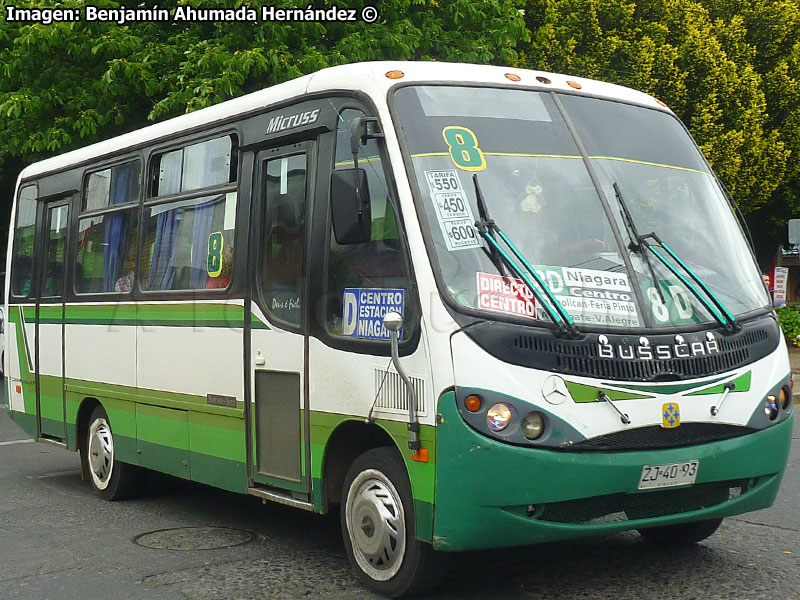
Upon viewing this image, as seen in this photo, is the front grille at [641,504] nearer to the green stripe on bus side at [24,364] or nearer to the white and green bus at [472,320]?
the white and green bus at [472,320]

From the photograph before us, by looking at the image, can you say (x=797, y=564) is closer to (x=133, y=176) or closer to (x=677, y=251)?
(x=677, y=251)

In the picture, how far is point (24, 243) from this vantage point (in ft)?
36.1

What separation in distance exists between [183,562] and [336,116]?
2.71 meters

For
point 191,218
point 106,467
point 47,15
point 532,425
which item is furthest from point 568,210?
point 47,15

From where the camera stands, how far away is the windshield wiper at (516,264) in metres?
5.55

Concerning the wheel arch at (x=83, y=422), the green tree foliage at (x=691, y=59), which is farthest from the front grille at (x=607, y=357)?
the green tree foliage at (x=691, y=59)

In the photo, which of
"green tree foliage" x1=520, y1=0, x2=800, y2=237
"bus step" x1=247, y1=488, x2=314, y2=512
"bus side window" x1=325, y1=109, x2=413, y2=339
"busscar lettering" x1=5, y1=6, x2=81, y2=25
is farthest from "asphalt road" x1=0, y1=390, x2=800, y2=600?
"green tree foliage" x1=520, y1=0, x2=800, y2=237

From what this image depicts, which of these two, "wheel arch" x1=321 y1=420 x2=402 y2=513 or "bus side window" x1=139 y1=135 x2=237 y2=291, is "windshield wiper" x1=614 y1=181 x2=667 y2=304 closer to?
"wheel arch" x1=321 y1=420 x2=402 y2=513

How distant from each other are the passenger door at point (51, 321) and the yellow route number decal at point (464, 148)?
16.5 ft

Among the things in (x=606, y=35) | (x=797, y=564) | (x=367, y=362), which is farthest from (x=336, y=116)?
(x=606, y=35)

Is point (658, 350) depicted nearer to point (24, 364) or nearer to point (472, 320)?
point (472, 320)

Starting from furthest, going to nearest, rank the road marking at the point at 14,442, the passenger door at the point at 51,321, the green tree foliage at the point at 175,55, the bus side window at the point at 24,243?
the green tree foliage at the point at 175,55 < the road marking at the point at 14,442 < the bus side window at the point at 24,243 < the passenger door at the point at 51,321

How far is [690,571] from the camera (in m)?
6.40

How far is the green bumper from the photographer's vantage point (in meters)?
5.38
